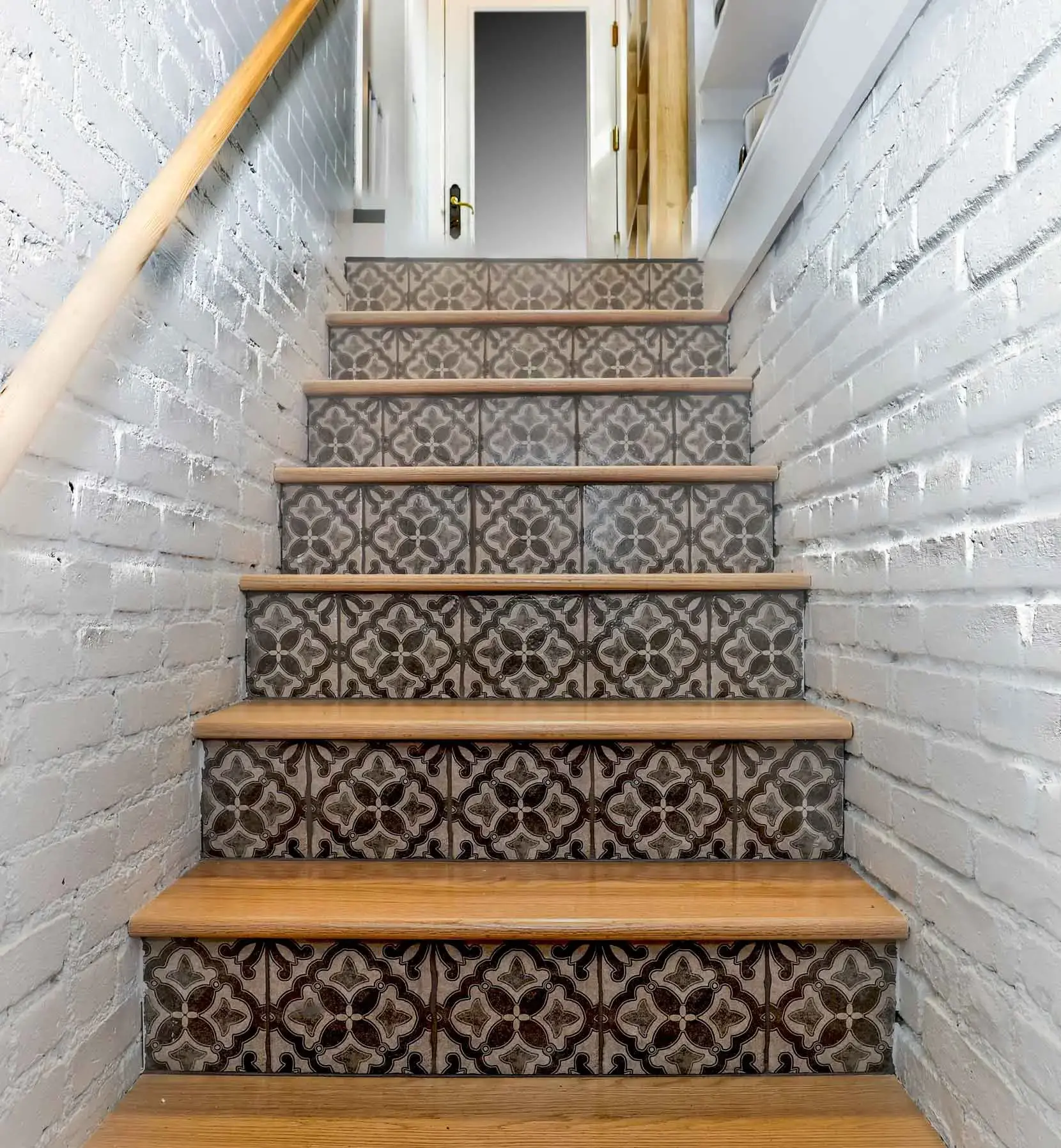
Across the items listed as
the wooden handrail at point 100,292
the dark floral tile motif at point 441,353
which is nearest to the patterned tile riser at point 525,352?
the dark floral tile motif at point 441,353

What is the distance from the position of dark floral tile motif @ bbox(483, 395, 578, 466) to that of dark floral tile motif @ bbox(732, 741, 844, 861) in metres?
0.82

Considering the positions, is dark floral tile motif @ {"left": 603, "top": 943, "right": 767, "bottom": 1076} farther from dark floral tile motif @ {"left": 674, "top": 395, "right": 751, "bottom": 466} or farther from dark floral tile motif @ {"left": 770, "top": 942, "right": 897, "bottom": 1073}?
dark floral tile motif @ {"left": 674, "top": 395, "right": 751, "bottom": 466}

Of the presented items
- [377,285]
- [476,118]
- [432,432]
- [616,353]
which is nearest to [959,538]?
[432,432]

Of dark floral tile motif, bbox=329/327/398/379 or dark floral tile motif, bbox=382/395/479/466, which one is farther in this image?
dark floral tile motif, bbox=329/327/398/379

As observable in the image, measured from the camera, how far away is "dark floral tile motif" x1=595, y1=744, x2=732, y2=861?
1202 millimetres

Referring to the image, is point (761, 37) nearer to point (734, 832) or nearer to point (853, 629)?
point (853, 629)

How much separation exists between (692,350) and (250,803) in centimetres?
143

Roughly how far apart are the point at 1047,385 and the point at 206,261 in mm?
1148

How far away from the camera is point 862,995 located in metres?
1.01

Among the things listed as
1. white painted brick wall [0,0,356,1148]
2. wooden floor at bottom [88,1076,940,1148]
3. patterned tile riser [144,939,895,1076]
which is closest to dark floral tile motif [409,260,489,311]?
white painted brick wall [0,0,356,1148]

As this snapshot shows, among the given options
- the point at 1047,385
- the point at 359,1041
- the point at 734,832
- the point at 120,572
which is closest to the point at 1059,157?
the point at 1047,385

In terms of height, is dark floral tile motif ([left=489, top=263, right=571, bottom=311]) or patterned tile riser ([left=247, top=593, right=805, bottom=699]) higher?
dark floral tile motif ([left=489, top=263, right=571, bottom=311])

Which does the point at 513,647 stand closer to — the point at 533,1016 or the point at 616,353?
the point at 533,1016

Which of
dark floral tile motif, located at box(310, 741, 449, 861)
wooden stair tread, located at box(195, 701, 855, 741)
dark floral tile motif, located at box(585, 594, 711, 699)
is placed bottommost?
dark floral tile motif, located at box(310, 741, 449, 861)
